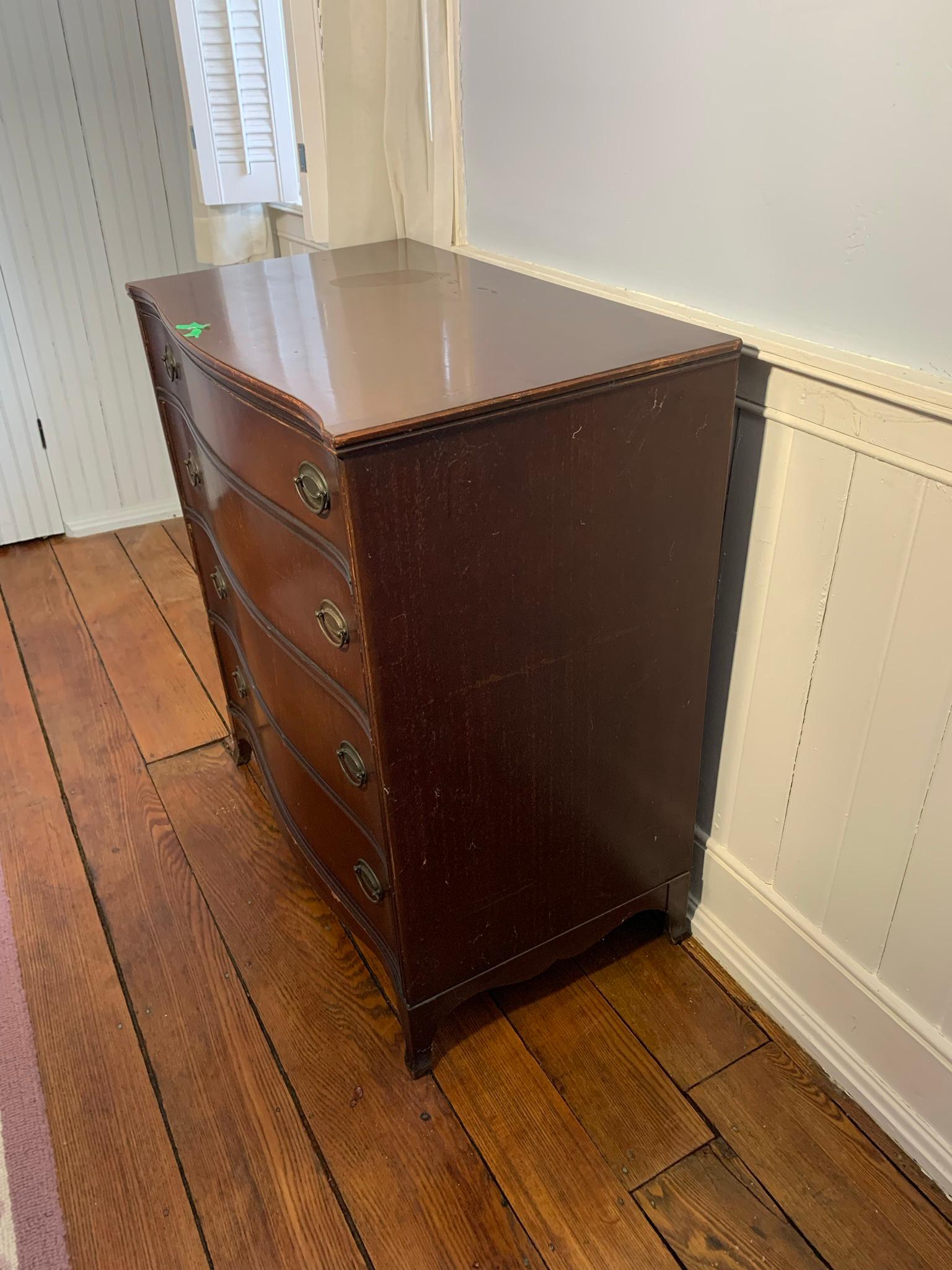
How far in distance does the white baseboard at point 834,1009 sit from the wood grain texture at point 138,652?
1.13 metres

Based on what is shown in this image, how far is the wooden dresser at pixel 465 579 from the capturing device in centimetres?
94

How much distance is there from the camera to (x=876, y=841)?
115 cm

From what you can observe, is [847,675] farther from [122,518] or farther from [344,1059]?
[122,518]

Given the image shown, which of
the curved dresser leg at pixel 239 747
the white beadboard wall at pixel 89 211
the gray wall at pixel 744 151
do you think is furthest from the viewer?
the white beadboard wall at pixel 89 211

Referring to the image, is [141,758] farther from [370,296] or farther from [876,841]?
[876,841]

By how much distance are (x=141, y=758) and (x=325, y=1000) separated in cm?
77

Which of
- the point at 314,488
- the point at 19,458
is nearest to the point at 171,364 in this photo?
the point at 314,488

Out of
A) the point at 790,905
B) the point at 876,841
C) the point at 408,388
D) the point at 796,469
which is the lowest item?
the point at 790,905

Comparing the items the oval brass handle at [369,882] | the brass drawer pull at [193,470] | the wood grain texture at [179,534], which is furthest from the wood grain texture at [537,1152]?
the wood grain texture at [179,534]

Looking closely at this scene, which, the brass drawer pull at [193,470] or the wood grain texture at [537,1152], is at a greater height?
the brass drawer pull at [193,470]

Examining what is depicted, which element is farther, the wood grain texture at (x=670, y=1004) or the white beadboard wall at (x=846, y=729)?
the wood grain texture at (x=670, y=1004)

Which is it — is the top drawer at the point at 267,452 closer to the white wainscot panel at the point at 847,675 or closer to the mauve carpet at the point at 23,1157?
the white wainscot panel at the point at 847,675

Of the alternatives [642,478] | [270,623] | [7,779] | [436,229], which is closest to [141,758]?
[7,779]

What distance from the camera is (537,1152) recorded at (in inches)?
47.7
